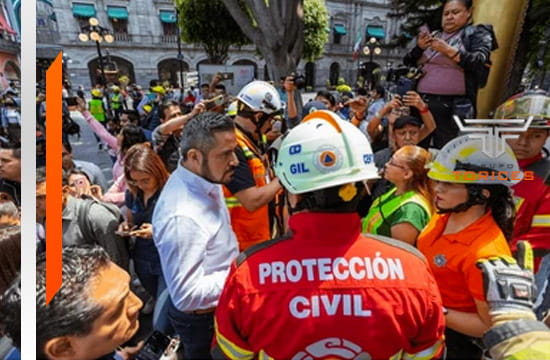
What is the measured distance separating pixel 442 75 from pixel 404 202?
0.92m

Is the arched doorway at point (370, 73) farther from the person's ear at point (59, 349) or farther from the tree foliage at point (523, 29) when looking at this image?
the person's ear at point (59, 349)

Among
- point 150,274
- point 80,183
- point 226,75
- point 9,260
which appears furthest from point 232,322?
point 226,75

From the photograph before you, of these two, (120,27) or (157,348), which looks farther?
(120,27)

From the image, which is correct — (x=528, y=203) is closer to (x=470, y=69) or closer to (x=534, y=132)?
(x=534, y=132)

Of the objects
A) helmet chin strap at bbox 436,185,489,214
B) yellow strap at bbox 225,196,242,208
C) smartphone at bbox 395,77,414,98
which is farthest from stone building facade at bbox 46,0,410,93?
helmet chin strap at bbox 436,185,489,214

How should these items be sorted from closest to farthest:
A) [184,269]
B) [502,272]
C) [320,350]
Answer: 1. [320,350]
2. [502,272]
3. [184,269]

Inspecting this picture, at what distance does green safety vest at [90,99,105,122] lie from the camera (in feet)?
21.2

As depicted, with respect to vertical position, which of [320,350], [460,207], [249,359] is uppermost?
[460,207]

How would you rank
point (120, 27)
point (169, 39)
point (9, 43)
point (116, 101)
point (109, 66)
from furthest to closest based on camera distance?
point (116, 101) < point (109, 66) < point (169, 39) < point (120, 27) < point (9, 43)

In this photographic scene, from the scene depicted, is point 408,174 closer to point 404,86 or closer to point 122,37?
point 404,86

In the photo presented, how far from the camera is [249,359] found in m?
1.00

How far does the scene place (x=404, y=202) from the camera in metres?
1.61

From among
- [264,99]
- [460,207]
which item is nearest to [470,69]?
[460,207]

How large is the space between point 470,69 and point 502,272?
1.27 meters
